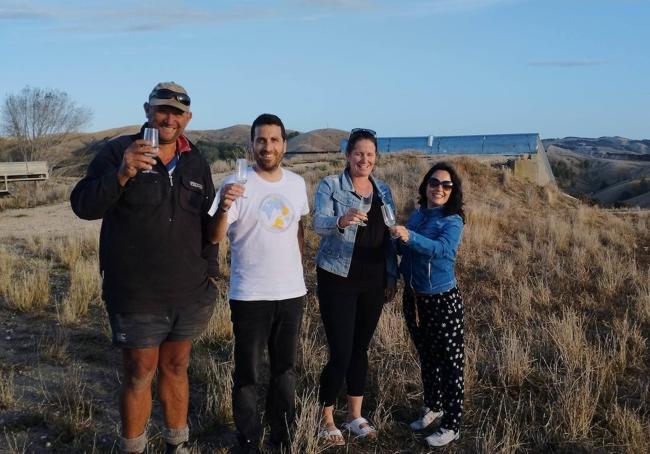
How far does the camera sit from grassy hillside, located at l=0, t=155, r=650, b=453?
12.4 feet

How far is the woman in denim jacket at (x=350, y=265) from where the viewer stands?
3.61 metres

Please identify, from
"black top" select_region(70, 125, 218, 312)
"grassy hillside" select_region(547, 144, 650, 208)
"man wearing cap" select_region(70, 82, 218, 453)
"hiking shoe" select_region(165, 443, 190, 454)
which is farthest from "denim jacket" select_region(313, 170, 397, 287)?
"grassy hillside" select_region(547, 144, 650, 208)

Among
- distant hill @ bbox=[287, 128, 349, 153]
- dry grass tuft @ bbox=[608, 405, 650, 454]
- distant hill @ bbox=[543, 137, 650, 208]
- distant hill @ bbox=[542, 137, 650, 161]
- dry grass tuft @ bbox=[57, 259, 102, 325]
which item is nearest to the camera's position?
dry grass tuft @ bbox=[608, 405, 650, 454]

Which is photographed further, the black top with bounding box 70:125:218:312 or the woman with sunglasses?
the woman with sunglasses

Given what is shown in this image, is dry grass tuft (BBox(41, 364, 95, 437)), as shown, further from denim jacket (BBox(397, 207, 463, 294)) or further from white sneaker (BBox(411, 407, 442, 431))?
denim jacket (BBox(397, 207, 463, 294))

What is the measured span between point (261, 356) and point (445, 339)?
48.1 inches

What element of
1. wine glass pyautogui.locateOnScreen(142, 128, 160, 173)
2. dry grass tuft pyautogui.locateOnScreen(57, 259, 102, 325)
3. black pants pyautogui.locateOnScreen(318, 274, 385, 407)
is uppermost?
wine glass pyautogui.locateOnScreen(142, 128, 160, 173)

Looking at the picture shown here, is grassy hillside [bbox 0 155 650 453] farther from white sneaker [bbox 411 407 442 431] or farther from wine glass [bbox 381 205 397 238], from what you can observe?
wine glass [bbox 381 205 397 238]

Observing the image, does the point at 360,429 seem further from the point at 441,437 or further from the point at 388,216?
the point at 388,216

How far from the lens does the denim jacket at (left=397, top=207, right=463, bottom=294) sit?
12.1ft

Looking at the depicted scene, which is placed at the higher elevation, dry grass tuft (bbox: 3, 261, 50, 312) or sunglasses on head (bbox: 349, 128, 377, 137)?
sunglasses on head (bbox: 349, 128, 377, 137)

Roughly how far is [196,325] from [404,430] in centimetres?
175

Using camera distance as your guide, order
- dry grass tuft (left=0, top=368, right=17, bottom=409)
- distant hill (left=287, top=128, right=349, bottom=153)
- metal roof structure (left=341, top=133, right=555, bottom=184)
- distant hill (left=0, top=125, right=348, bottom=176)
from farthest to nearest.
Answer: distant hill (left=287, top=128, right=349, bottom=153), distant hill (left=0, top=125, right=348, bottom=176), metal roof structure (left=341, top=133, right=555, bottom=184), dry grass tuft (left=0, top=368, right=17, bottom=409)

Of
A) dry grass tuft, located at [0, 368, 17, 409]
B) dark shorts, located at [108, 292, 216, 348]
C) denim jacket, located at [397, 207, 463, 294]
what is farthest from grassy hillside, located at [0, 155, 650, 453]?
denim jacket, located at [397, 207, 463, 294]
